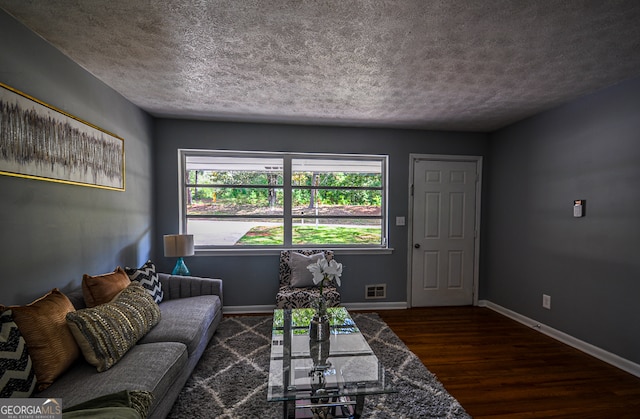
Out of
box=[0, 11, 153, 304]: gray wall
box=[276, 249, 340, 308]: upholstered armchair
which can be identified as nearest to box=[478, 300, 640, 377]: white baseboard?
box=[276, 249, 340, 308]: upholstered armchair

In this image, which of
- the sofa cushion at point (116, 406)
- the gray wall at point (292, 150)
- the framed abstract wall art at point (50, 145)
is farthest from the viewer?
the gray wall at point (292, 150)

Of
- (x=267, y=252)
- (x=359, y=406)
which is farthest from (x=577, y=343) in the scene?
(x=267, y=252)

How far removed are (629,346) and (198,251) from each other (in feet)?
14.1

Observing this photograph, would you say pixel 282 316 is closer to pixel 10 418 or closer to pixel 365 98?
pixel 10 418

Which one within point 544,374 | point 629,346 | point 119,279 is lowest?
point 544,374

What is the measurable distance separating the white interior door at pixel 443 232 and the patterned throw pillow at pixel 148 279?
305cm

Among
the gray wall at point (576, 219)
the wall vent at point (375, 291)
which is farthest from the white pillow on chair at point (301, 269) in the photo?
the gray wall at point (576, 219)

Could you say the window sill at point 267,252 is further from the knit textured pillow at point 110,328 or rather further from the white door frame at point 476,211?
the knit textured pillow at point 110,328

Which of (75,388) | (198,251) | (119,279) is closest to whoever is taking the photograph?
(75,388)

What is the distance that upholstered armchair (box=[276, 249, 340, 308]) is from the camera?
117 inches

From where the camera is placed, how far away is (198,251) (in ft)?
11.5

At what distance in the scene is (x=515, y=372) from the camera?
7.51 feet

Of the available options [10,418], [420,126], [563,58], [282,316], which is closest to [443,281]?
[420,126]

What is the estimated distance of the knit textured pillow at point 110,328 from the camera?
152 cm
